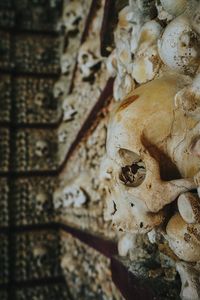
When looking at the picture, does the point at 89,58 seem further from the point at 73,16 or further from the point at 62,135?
the point at 62,135

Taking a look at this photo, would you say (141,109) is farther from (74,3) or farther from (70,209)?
(74,3)

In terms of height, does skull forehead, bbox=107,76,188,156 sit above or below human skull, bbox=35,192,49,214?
below

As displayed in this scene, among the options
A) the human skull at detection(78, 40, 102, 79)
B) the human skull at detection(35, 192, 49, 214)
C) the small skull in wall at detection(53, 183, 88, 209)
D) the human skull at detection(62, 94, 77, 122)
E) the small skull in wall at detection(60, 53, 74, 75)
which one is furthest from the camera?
the human skull at detection(35, 192, 49, 214)

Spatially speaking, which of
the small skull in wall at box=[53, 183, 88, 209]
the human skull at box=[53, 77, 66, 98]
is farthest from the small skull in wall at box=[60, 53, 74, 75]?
the small skull in wall at box=[53, 183, 88, 209]

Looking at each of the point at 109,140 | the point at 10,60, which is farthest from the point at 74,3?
the point at 109,140

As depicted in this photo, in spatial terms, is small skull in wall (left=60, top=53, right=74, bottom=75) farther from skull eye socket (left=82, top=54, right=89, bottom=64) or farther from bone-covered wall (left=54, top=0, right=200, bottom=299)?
bone-covered wall (left=54, top=0, right=200, bottom=299)

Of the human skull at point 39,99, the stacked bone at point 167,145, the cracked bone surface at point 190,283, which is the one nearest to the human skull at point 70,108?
the human skull at point 39,99
